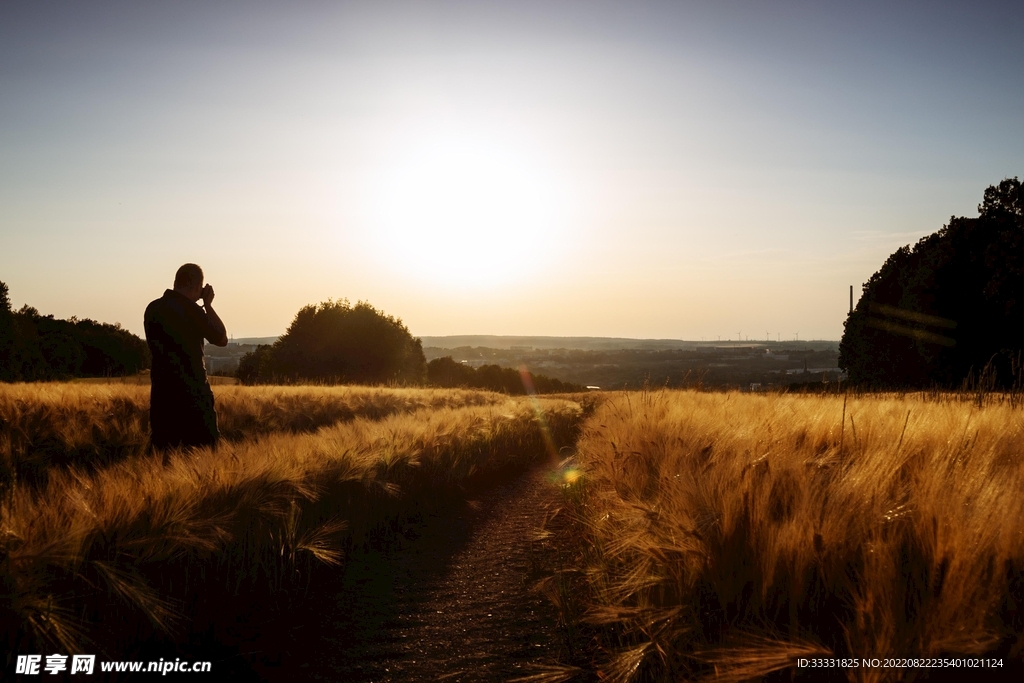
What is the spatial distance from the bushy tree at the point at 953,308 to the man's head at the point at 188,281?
3040 cm

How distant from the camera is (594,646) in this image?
131 inches

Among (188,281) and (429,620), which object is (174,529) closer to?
(429,620)

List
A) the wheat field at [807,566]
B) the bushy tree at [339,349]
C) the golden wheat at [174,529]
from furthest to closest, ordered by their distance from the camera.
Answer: the bushy tree at [339,349] < the golden wheat at [174,529] < the wheat field at [807,566]

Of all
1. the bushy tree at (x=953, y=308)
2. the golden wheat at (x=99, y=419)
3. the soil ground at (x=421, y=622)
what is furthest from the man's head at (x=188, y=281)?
the bushy tree at (x=953, y=308)

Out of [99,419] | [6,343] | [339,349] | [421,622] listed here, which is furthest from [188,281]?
[339,349]

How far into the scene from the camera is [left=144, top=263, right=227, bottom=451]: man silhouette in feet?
21.0

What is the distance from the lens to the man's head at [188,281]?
6.57 meters

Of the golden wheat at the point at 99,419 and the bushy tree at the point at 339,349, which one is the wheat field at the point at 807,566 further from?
the bushy tree at the point at 339,349

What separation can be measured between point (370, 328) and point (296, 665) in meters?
43.8

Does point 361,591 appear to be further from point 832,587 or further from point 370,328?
point 370,328

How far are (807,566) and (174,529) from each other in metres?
3.00

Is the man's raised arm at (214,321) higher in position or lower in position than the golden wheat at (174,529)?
higher

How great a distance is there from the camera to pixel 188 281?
21.7 feet

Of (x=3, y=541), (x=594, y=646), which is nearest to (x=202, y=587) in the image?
(x=3, y=541)
